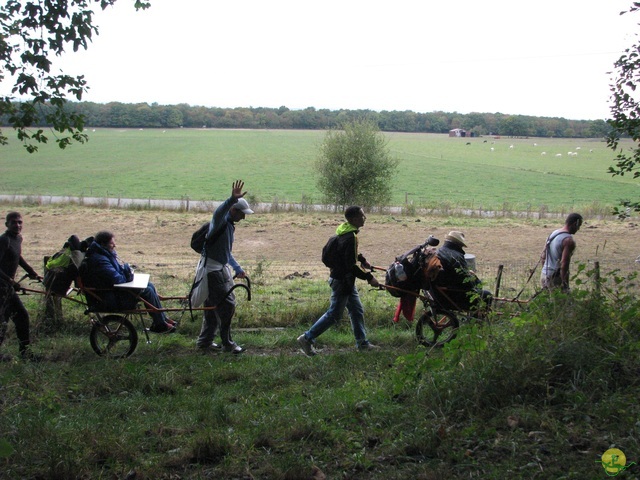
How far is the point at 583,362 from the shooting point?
4.78 m

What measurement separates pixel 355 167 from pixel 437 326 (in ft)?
92.8

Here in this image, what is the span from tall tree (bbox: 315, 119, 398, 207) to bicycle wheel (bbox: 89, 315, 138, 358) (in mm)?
28069

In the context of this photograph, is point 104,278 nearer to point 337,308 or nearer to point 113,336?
point 113,336

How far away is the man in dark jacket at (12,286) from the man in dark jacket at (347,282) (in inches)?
129

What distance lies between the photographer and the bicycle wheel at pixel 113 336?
23.9 feet

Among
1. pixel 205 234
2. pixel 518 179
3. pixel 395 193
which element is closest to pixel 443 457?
pixel 205 234

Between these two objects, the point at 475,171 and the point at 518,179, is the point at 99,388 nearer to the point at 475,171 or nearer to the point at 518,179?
the point at 518,179

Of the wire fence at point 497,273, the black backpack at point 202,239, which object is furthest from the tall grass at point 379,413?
the wire fence at point 497,273

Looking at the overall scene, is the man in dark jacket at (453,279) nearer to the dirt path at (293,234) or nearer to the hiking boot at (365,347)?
the hiking boot at (365,347)

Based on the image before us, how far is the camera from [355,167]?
35312 millimetres

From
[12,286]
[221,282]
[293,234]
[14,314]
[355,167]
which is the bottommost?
[293,234]

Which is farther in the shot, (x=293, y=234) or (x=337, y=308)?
(x=293, y=234)

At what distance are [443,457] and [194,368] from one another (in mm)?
3422

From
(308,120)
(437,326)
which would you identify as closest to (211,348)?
(437,326)
